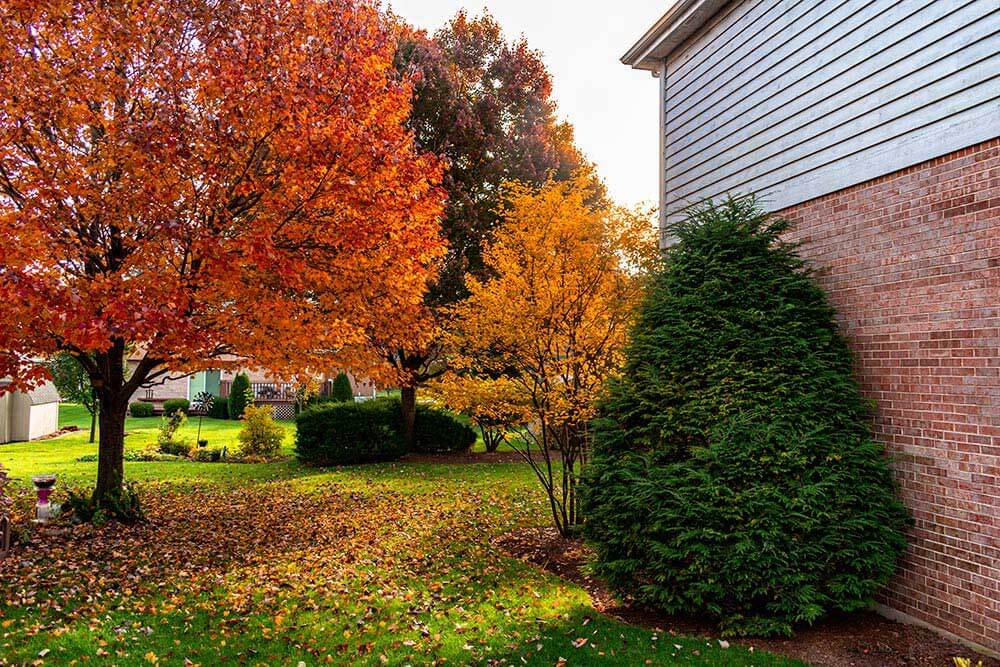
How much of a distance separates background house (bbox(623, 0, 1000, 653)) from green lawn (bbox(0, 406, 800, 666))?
1.66 meters

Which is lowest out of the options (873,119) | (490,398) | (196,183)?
(490,398)

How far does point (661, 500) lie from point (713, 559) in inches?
22.0

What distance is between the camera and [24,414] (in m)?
20.5

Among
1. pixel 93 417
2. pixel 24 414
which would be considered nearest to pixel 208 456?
pixel 93 417

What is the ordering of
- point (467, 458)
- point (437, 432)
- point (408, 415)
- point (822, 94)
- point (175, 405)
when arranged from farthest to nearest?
1. point (175, 405)
2. point (437, 432)
3. point (467, 458)
4. point (408, 415)
5. point (822, 94)

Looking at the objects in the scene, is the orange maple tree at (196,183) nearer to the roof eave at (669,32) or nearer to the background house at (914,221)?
the roof eave at (669,32)

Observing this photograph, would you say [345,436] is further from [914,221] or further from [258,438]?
[914,221]

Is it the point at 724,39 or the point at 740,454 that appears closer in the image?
the point at 740,454

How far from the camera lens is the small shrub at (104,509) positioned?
28.0 ft

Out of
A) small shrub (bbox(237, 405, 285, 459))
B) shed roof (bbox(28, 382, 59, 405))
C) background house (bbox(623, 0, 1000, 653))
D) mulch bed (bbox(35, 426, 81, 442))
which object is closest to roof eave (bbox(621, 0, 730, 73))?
background house (bbox(623, 0, 1000, 653))

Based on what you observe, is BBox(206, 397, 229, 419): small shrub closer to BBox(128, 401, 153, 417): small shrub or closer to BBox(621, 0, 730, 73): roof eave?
BBox(128, 401, 153, 417): small shrub

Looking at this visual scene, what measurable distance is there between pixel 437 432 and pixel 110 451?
9677 millimetres

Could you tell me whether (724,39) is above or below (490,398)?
above

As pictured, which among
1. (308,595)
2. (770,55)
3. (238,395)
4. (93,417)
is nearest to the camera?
(308,595)
